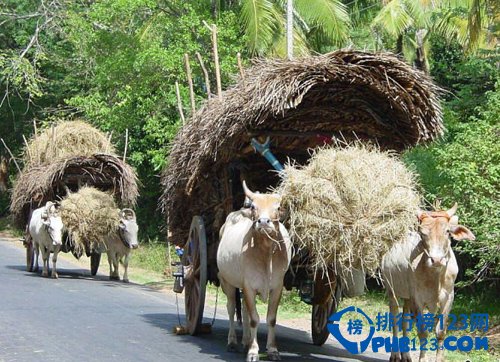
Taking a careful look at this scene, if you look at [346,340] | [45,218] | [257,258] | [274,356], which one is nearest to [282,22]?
[45,218]

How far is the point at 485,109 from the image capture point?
1669 centimetres

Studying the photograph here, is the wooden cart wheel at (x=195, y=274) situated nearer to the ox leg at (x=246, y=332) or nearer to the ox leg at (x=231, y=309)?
the ox leg at (x=231, y=309)

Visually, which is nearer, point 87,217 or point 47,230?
point 87,217

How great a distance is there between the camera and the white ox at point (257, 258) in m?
9.00

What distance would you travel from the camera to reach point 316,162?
893cm

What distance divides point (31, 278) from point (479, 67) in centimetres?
1071

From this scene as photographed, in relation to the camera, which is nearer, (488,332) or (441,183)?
(488,332)

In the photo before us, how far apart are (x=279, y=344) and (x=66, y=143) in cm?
1217

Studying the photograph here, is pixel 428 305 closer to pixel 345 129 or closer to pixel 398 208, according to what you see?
pixel 398 208

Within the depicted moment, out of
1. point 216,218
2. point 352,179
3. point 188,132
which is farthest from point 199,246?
point 352,179

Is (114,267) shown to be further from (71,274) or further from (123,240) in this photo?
(71,274)

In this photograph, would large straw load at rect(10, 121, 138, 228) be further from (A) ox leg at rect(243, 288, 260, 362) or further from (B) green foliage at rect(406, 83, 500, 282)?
(A) ox leg at rect(243, 288, 260, 362)

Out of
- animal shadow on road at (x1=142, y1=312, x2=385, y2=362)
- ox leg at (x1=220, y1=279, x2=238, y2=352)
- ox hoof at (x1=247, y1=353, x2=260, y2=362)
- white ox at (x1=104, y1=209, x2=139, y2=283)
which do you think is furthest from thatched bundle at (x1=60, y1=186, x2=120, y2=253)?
ox hoof at (x1=247, y1=353, x2=260, y2=362)

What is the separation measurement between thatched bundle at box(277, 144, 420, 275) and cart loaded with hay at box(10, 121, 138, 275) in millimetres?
11331
